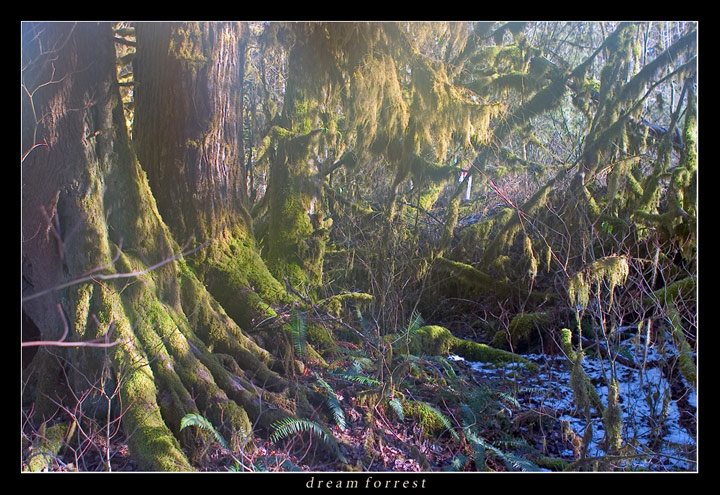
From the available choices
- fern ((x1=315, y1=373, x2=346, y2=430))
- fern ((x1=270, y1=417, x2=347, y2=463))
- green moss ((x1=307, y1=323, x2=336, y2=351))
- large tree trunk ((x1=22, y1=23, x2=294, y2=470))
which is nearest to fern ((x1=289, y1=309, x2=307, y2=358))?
green moss ((x1=307, y1=323, x2=336, y2=351))

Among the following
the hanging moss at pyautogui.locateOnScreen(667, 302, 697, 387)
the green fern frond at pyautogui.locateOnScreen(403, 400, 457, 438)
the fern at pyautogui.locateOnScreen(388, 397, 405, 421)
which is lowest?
the green fern frond at pyautogui.locateOnScreen(403, 400, 457, 438)

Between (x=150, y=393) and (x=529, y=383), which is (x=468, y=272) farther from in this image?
(x=150, y=393)

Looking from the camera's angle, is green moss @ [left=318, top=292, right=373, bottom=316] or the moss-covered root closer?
the moss-covered root

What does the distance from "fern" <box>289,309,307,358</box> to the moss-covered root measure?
1.42m

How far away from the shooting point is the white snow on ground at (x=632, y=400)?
15.6 ft

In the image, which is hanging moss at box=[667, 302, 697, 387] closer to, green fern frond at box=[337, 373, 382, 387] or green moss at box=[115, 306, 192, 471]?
green fern frond at box=[337, 373, 382, 387]

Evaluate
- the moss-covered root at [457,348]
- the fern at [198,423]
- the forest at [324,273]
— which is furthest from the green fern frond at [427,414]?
the fern at [198,423]

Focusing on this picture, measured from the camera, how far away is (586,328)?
7.05m

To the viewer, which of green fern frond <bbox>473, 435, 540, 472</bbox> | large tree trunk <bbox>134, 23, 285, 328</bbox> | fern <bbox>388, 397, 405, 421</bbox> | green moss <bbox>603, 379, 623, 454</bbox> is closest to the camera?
green fern frond <bbox>473, 435, 540, 472</bbox>

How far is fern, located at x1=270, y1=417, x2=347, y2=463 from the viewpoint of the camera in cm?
443

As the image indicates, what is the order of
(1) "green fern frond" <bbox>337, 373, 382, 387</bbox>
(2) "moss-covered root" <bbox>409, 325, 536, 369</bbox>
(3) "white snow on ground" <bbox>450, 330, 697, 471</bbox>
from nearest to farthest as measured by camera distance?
(3) "white snow on ground" <bbox>450, 330, 697, 471</bbox>
(1) "green fern frond" <bbox>337, 373, 382, 387</bbox>
(2) "moss-covered root" <bbox>409, 325, 536, 369</bbox>
